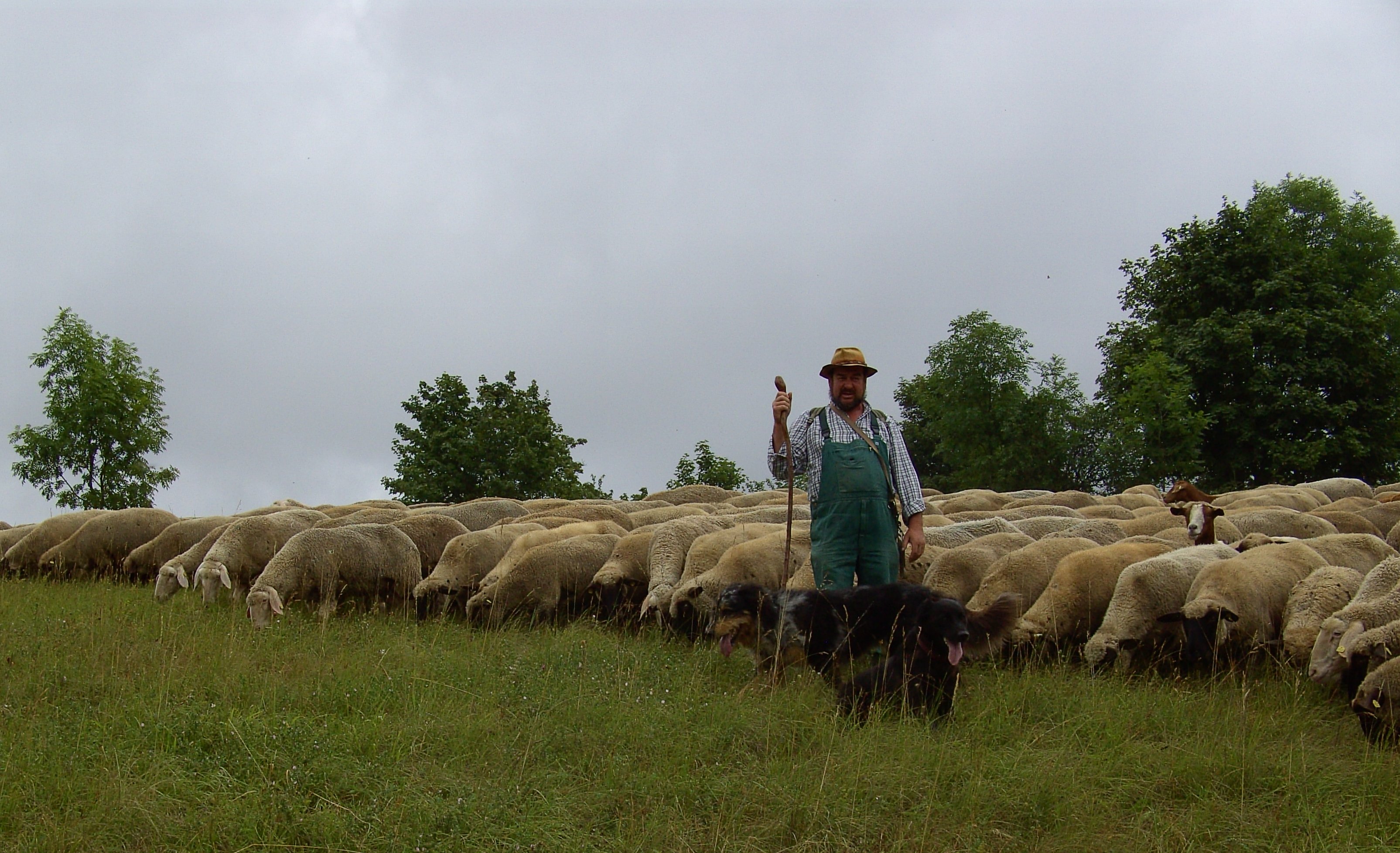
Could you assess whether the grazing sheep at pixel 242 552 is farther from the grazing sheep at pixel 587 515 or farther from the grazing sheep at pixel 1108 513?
the grazing sheep at pixel 1108 513

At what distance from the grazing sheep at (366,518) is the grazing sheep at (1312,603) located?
34.8 ft

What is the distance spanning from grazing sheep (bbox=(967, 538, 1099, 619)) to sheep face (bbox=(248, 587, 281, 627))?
6.45m

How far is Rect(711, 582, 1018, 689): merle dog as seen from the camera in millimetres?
6973

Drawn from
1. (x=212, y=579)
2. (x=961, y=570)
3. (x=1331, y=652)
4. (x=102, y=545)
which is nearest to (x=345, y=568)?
(x=212, y=579)

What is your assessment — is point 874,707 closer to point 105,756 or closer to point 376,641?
point 105,756

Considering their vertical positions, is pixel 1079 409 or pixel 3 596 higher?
pixel 1079 409

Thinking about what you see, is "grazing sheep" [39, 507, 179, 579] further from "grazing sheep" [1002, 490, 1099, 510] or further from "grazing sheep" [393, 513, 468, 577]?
"grazing sheep" [1002, 490, 1099, 510]

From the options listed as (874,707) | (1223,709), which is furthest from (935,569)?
(874,707)

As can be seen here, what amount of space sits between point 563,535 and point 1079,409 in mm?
37377

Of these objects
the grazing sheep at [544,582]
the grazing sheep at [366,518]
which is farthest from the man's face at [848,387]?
the grazing sheep at [366,518]

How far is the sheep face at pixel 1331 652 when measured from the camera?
739cm

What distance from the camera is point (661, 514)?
16719mm

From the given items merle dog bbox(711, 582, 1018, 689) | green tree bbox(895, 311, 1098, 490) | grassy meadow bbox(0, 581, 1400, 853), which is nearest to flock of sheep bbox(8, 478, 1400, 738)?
grassy meadow bbox(0, 581, 1400, 853)

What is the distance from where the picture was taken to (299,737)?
600 centimetres
